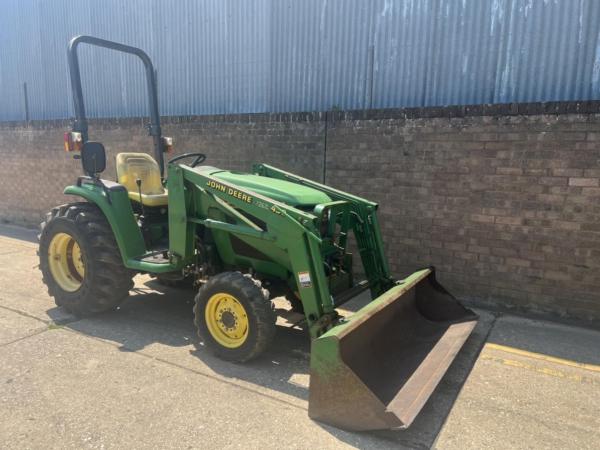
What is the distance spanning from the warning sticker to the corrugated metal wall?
360 centimetres

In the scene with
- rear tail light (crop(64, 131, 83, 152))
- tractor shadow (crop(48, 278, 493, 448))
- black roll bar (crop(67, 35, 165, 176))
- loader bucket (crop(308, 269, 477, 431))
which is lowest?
tractor shadow (crop(48, 278, 493, 448))

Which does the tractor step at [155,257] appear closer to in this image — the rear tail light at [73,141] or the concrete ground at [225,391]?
the concrete ground at [225,391]

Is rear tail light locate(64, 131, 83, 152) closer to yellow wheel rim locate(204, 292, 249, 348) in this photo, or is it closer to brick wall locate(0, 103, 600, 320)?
yellow wheel rim locate(204, 292, 249, 348)

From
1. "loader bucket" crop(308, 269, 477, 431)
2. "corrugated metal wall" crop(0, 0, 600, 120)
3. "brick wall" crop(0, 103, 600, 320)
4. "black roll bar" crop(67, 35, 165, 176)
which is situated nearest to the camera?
"loader bucket" crop(308, 269, 477, 431)

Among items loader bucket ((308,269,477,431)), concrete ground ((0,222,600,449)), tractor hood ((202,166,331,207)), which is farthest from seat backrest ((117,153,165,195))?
loader bucket ((308,269,477,431))

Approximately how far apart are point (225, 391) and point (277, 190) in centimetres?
176

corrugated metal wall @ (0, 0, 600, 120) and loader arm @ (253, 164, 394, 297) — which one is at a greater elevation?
corrugated metal wall @ (0, 0, 600, 120)

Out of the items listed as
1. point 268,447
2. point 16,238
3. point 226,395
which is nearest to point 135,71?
point 16,238

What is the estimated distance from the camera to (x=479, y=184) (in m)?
5.35

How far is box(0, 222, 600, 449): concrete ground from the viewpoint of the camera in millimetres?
2852

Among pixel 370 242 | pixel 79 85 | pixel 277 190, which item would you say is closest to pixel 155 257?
pixel 277 190

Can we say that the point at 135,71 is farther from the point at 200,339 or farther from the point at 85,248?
the point at 200,339

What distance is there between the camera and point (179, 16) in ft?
26.5

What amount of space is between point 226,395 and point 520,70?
16.2 ft
